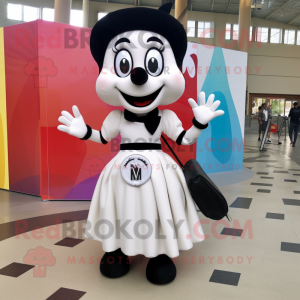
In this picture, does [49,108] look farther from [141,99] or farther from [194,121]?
[194,121]

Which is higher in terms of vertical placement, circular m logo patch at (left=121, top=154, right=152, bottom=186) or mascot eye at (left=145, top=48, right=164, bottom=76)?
mascot eye at (left=145, top=48, right=164, bottom=76)

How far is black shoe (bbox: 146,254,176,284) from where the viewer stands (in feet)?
5.27

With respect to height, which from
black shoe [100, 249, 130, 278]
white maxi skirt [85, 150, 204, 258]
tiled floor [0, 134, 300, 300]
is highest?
white maxi skirt [85, 150, 204, 258]

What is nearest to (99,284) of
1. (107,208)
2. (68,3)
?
(107,208)

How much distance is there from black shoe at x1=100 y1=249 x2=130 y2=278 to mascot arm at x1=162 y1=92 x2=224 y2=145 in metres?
0.72

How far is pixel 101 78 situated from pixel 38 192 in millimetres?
2186

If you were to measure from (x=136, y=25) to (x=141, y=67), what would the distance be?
9.6 inches

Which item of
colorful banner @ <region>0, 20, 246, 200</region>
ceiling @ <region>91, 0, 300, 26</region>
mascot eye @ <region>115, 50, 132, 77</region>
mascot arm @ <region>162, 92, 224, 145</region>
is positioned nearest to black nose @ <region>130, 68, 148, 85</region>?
mascot eye @ <region>115, 50, 132, 77</region>

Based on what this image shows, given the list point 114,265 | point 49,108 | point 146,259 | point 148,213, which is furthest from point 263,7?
point 114,265

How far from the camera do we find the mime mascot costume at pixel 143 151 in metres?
1.58

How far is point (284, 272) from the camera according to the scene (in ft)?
5.73

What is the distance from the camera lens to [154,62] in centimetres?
163

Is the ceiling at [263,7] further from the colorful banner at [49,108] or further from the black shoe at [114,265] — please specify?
the black shoe at [114,265]

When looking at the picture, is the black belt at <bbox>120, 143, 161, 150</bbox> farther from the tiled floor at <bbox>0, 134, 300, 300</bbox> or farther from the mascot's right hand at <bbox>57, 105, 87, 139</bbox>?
the tiled floor at <bbox>0, 134, 300, 300</bbox>
